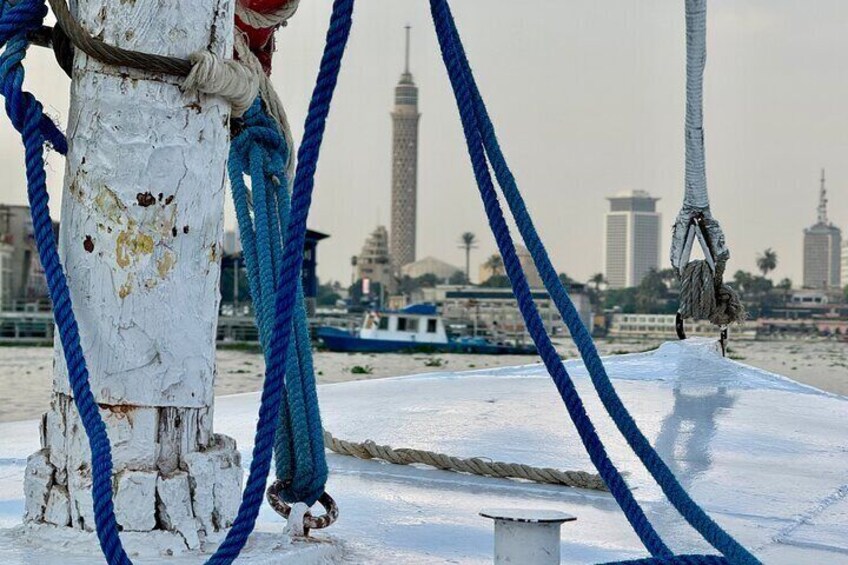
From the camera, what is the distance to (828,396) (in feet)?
15.9

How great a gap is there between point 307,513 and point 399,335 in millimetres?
35510

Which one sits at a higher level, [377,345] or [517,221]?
[517,221]

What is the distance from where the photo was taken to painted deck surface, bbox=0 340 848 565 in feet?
7.06

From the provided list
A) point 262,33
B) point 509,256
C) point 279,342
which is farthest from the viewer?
point 262,33

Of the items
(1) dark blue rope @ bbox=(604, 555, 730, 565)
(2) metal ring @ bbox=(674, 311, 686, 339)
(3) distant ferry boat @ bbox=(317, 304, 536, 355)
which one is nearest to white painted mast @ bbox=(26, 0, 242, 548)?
(1) dark blue rope @ bbox=(604, 555, 730, 565)

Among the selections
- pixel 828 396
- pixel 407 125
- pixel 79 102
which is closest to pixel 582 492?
pixel 79 102

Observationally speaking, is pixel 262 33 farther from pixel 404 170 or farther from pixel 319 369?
pixel 404 170

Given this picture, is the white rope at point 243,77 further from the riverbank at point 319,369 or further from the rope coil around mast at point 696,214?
the riverbank at point 319,369

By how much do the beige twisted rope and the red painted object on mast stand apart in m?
1.09

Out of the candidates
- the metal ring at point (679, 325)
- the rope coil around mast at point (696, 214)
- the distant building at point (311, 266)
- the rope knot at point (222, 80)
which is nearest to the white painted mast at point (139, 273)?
the rope knot at point (222, 80)

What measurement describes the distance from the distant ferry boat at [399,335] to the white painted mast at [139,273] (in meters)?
35.2

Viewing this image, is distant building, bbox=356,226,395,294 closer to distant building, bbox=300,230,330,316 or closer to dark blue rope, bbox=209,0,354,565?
distant building, bbox=300,230,330,316

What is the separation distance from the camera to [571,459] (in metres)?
2.96

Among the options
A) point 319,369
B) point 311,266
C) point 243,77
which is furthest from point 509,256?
point 311,266
